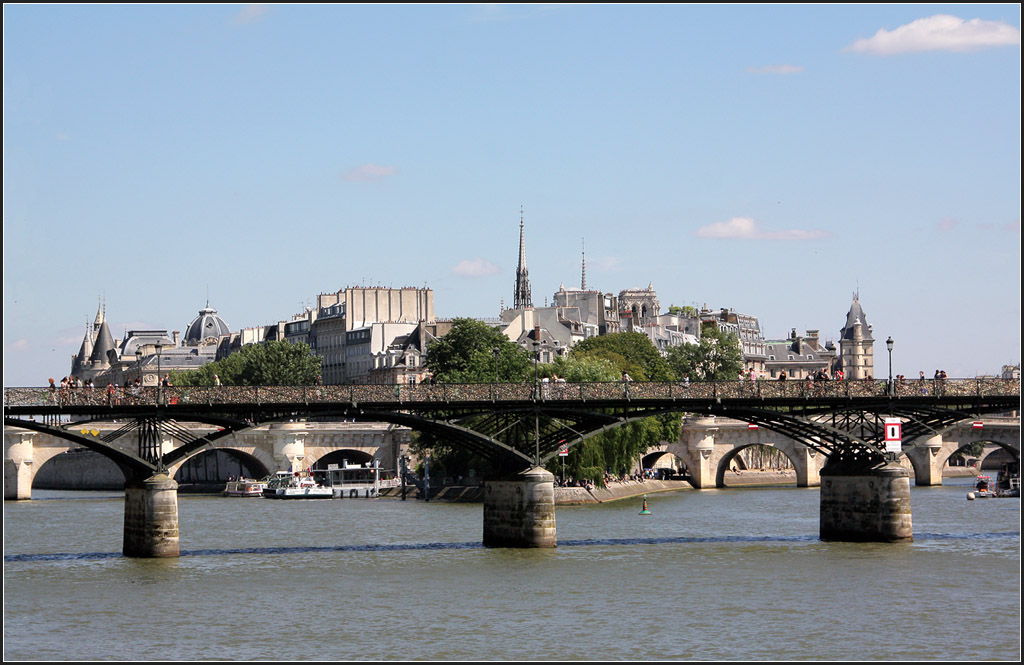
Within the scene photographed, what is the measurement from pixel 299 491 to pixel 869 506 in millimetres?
55516

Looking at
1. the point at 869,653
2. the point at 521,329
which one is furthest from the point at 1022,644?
the point at 521,329

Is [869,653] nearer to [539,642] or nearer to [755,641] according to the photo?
[755,641]

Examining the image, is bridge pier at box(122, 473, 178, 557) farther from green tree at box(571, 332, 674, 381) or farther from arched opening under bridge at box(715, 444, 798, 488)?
green tree at box(571, 332, 674, 381)

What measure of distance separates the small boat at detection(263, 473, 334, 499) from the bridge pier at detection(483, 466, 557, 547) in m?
52.8

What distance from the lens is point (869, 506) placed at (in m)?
62.9

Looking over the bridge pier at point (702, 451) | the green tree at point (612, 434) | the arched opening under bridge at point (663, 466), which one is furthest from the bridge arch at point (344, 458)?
the bridge pier at point (702, 451)

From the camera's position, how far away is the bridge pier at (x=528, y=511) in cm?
5916

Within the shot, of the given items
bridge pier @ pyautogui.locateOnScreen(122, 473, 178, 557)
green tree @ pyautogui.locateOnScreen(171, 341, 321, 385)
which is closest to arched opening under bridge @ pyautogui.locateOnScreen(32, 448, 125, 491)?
green tree @ pyautogui.locateOnScreen(171, 341, 321, 385)

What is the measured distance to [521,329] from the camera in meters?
169

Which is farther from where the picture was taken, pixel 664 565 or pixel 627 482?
pixel 627 482

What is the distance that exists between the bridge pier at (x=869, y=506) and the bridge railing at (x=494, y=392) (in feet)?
9.70

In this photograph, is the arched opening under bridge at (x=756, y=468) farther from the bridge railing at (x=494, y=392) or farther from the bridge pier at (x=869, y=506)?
the bridge railing at (x=494, y=392)

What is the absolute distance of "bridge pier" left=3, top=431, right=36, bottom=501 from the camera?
113m

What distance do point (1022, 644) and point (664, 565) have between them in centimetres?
1968
